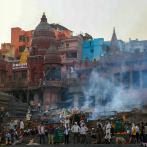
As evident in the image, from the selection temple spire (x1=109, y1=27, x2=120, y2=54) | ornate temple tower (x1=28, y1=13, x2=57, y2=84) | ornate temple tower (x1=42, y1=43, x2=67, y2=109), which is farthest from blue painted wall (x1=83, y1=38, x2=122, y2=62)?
ornate temple tower (x1=42, y1=43, x2=67, y2=109)

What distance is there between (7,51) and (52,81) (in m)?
29.2

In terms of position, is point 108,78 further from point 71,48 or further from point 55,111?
point 71,48

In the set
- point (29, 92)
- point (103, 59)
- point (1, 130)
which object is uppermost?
point (103, 59)

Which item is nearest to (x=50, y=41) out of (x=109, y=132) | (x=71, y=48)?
(x=71, y=48)

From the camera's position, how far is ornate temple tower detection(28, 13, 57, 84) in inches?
2330

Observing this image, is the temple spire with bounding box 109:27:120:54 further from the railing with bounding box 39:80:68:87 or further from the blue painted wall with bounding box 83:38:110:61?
the railing with bounding box 39:80:68:87

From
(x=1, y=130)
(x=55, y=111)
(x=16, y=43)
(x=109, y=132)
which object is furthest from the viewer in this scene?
(x=16, y=43)

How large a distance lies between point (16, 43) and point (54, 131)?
6207 centimetres

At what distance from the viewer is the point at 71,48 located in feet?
223

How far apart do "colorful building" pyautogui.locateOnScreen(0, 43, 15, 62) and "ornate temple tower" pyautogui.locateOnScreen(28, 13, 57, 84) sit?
1797 cm

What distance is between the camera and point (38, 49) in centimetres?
6016

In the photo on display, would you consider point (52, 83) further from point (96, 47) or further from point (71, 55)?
point (96, 47)

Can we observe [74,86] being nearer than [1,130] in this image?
No

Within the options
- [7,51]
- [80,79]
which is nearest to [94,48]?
[80,79]
